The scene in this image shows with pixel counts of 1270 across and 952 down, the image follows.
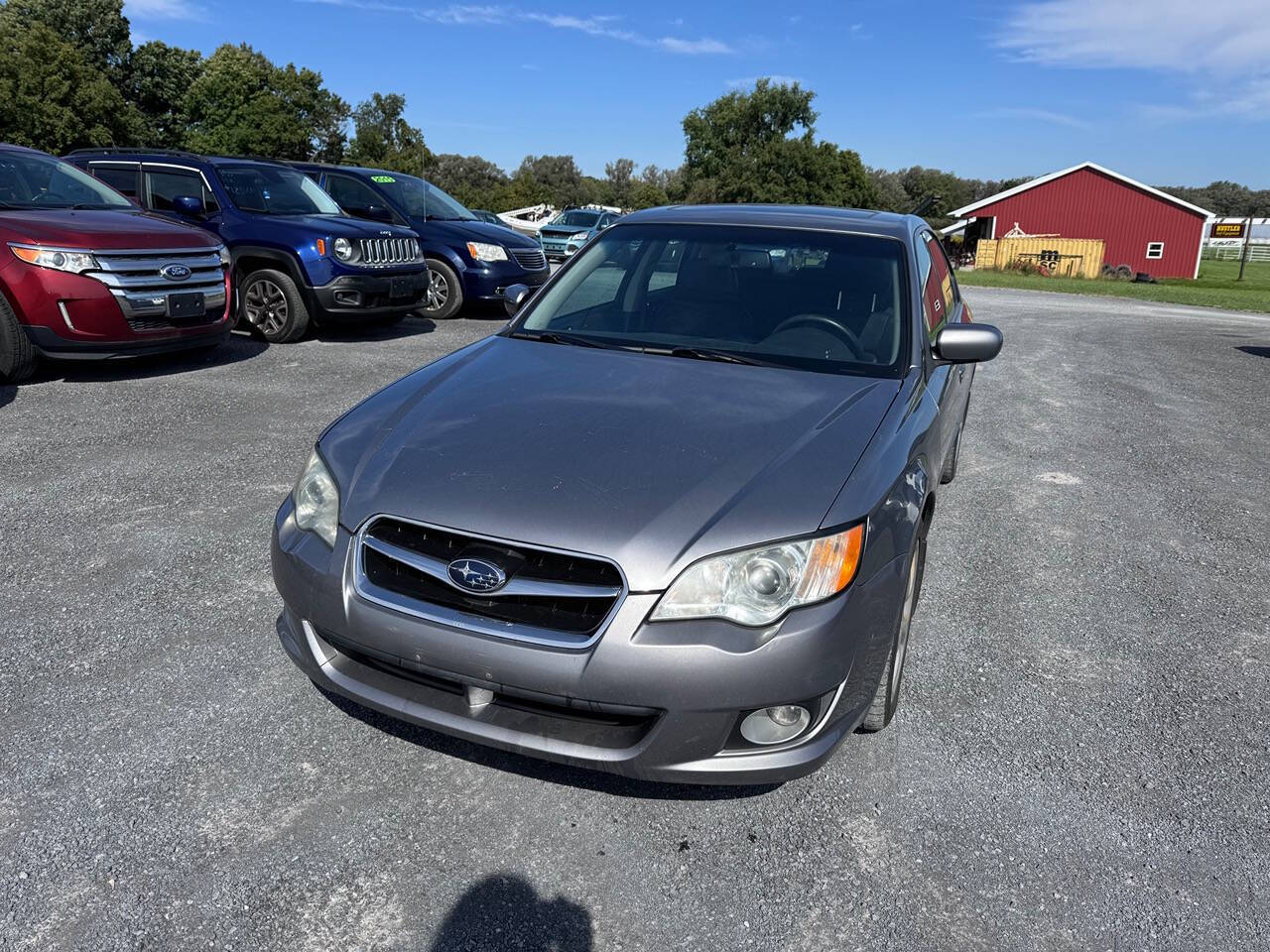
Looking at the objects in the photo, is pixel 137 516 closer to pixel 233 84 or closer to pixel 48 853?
pixel 48 853

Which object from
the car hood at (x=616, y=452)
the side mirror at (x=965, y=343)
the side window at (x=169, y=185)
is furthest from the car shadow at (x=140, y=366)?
the side mirror at (x=965, y=343)

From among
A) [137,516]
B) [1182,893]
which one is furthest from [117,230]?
[1182,893]

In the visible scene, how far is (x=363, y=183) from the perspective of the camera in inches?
495

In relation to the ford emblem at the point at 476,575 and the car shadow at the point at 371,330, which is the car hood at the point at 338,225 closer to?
the car shadow at the point at 371,330

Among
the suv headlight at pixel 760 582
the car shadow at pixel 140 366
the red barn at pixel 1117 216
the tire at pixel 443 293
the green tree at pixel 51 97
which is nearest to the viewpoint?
the suv headlight at pixel 760 582

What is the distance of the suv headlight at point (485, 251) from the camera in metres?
12.1

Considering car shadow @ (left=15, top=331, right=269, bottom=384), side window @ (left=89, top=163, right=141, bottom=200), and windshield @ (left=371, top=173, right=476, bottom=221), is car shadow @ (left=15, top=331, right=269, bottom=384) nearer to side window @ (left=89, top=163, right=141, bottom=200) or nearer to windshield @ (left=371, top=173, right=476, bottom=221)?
side window @ (left=89, top=163, right=141, bottom=200)

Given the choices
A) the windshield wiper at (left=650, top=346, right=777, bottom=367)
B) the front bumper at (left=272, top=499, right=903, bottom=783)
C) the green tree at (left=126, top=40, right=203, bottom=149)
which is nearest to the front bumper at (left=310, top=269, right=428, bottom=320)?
the windshield wiper at (left=650, top=346, right=777, bottom=367)

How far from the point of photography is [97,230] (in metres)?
7.21

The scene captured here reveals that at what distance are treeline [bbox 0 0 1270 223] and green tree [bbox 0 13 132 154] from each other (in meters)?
0.07

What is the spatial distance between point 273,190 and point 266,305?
153cm

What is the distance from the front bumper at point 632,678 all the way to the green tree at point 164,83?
69103mm

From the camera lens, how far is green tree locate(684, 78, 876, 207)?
76.4 metres

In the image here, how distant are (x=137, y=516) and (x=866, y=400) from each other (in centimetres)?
367
